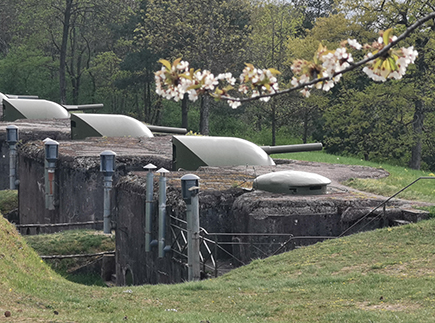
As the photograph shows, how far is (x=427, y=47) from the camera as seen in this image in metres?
28.4

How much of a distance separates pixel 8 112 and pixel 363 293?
25.6 m

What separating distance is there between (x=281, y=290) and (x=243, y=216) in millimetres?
3457

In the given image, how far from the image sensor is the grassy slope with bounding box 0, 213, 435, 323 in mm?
7078

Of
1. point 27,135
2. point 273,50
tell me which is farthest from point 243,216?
point 273,50

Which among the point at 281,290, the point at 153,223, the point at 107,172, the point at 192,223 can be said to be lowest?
the point at 281,290

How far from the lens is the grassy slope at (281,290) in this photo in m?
7.08

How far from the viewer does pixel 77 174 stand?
17.2 meters

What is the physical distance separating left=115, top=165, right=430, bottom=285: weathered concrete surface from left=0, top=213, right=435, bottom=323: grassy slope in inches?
29.7

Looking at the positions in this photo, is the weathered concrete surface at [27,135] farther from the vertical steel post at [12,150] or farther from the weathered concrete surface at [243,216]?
the weathered concrete surface at [243,216]

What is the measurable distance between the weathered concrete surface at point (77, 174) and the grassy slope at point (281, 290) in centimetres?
641

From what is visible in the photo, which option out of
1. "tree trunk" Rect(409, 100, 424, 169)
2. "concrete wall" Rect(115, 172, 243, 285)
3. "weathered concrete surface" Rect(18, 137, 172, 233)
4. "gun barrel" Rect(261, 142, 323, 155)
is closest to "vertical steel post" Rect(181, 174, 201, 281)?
"concrete wall" Rect(115, 172, 243, 285)

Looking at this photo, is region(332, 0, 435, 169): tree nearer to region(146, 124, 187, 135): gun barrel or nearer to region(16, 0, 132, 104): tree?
region(146, 124, 187, 135): gun barrel

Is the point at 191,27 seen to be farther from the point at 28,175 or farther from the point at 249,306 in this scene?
the point at 249,306

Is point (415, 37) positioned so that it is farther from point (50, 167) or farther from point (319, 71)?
point (319, 71)
